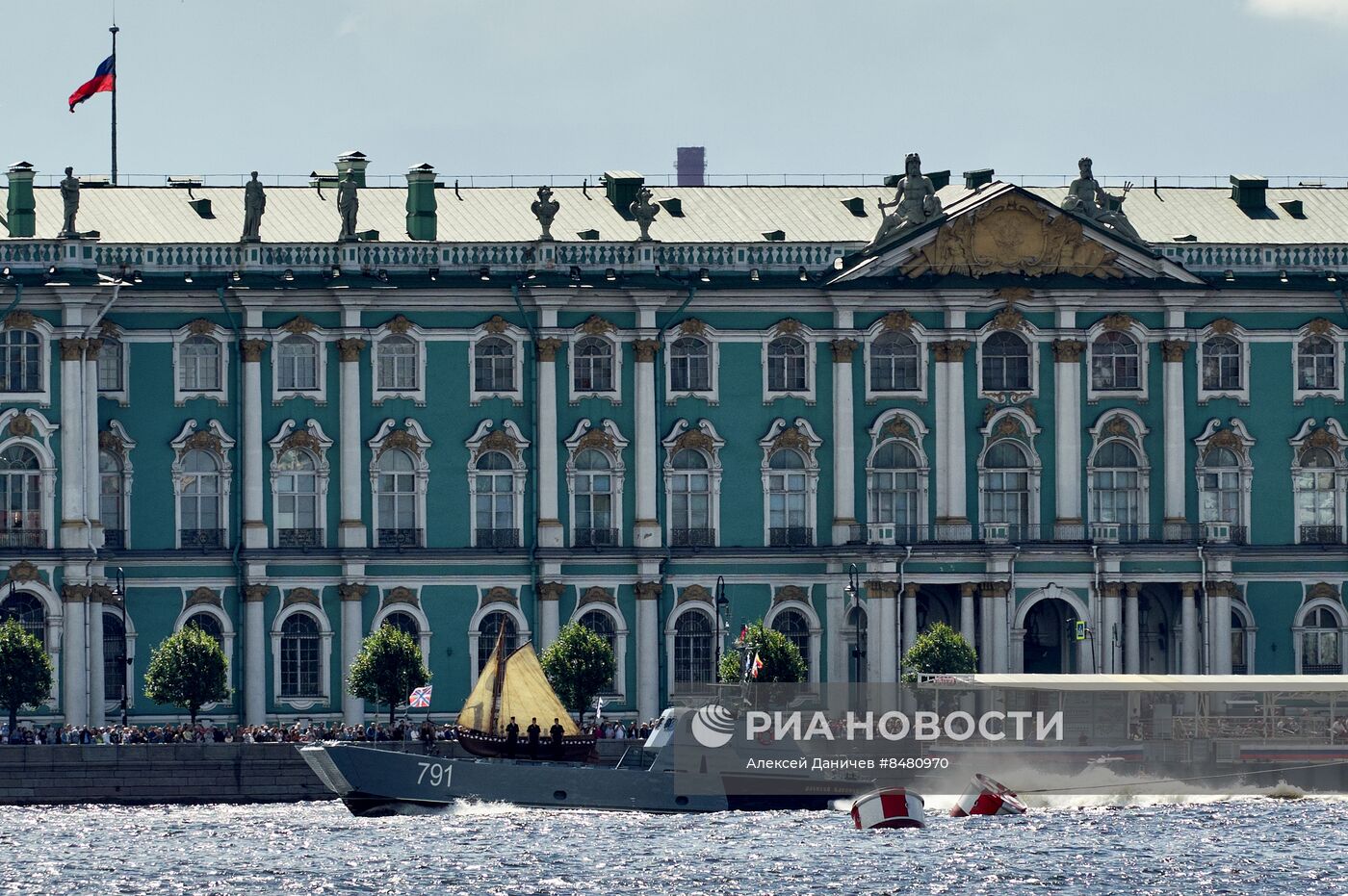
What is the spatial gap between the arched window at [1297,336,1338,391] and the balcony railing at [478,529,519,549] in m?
25.3

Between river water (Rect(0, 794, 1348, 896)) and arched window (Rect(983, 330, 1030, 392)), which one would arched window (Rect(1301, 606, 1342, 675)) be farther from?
river water (Rect(0, 794, 1348, 896))

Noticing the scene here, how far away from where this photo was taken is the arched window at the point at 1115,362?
470 feet

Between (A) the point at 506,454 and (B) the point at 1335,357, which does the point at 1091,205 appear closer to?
(B) the point at 1335,357

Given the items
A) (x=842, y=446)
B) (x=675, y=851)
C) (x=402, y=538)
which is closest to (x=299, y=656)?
(x=402, y=538)

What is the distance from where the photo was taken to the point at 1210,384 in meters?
143

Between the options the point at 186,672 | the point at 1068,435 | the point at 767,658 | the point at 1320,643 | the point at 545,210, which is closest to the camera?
the point at 186,672

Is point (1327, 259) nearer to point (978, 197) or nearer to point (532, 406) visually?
point (978, 197)

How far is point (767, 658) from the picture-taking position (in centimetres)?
13550

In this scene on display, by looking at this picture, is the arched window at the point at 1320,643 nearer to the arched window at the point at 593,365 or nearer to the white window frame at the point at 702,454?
the white window frame at the point at 702,454

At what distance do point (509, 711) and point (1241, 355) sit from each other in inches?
1256

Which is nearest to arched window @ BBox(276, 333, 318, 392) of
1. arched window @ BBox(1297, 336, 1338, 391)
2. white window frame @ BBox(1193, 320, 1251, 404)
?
white window frame @ BBox(1193, 320, 1251, 404)

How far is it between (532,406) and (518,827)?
82.3 feet

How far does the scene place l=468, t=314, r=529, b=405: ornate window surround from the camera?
140375mm

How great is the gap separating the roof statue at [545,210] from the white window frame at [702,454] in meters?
7.12
